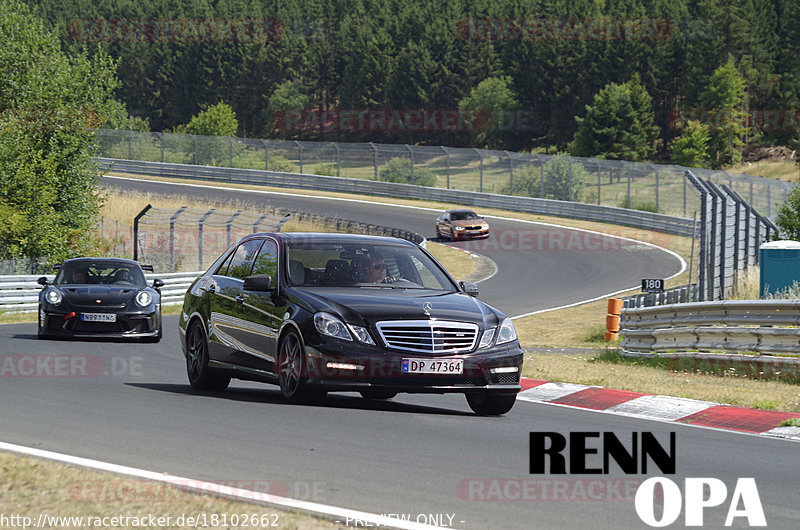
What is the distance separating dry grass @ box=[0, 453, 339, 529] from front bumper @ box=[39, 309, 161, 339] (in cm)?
1043

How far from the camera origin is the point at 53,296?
55.2ft

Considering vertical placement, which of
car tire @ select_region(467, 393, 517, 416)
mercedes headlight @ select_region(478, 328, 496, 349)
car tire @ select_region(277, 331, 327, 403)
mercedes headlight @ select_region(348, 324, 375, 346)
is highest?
mercedes headlight @ select_region(348, 324, 375, 346)

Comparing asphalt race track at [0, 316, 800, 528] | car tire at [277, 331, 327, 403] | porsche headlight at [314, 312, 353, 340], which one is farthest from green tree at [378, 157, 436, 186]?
porsche headlight at [314, 312, 353, 340]

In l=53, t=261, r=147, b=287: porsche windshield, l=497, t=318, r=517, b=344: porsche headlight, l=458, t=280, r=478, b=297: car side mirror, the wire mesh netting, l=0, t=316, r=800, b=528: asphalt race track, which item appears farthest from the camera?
the wire mesh netting

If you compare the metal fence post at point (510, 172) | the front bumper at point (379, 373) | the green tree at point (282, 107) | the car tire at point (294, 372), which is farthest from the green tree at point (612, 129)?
the front bumper at point (379, 373)

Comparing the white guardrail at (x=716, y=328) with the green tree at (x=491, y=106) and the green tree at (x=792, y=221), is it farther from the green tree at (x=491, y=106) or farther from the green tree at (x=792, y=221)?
the green tree at (x=491, y=106)

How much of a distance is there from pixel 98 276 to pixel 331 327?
1020 centimetres

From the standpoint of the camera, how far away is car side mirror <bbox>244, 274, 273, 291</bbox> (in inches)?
383

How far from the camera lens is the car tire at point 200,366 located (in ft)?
36.1

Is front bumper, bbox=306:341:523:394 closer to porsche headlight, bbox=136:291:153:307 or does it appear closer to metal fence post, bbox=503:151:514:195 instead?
porsche headlight, bbox=136:291:153:307

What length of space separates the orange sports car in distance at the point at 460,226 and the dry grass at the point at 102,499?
41050 mm

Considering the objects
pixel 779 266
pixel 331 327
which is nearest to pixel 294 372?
pixel 331 327

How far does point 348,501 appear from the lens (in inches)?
230

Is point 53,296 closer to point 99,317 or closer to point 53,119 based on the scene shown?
point 99,317
